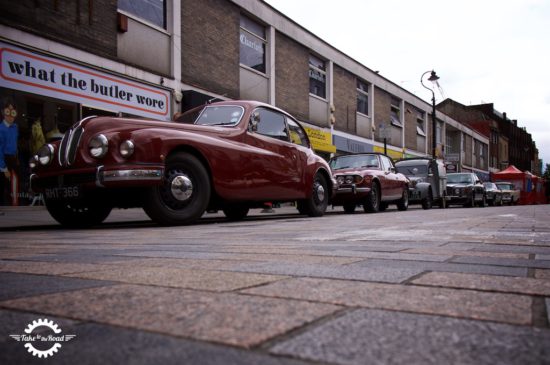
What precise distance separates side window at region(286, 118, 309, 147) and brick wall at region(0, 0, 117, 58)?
5567 mm

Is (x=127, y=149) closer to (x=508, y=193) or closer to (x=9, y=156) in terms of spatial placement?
(x=9, y=156)

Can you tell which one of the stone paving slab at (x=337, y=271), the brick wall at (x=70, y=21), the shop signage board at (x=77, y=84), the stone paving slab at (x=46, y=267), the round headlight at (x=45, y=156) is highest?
the brick wall at (x=70, y=21)

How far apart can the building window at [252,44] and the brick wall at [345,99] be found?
6.42m

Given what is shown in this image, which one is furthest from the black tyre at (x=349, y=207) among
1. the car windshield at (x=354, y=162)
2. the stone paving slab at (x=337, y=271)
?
the stone paving slab at (x=337, y=271)

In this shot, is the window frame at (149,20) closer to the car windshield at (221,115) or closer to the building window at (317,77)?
the car windshield at (221,115)

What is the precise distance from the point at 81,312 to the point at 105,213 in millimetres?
5707

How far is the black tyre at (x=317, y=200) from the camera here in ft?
27.9

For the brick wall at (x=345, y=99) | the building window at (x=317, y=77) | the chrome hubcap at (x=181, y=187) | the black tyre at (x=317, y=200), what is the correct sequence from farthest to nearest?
the brick wall at (x=345, y=99)
the building window at (x=317, y=77)
the black tyre at (x=317, y=200)
the chrome hubcap at (x=181, y=187)

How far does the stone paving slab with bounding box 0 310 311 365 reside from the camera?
0.89 metres

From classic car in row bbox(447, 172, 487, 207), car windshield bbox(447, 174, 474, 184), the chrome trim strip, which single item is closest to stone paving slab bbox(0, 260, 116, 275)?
the chrome trim strip

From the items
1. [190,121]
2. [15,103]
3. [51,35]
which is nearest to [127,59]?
[51,35]

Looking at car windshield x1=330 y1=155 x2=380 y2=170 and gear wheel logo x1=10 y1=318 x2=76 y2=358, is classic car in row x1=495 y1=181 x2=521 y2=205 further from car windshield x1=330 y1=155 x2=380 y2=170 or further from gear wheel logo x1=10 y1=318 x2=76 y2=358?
gear wheel logo x1=10 y1=318 x2=76 y2=358

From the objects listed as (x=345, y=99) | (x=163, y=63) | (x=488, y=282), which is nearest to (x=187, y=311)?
(x=488, y=282)

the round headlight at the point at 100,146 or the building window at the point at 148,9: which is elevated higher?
the building window at the point at 148,9
